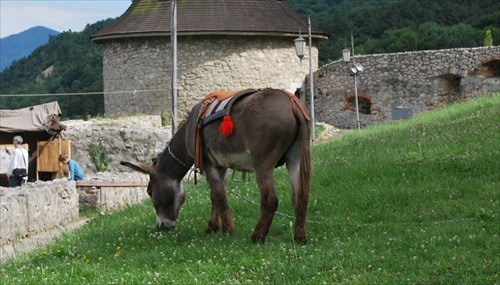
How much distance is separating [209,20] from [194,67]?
70.0 inches

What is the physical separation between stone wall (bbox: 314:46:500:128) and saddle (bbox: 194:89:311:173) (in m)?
22.0

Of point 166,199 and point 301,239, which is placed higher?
point 166,199

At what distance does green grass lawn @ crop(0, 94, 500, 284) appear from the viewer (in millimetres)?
7012

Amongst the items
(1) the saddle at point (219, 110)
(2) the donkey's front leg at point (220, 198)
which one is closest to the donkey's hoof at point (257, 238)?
(2) the donkey's front leg at point (220, 198)

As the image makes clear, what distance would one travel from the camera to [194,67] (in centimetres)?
2939

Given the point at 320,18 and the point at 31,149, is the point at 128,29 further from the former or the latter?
the point at 320,18

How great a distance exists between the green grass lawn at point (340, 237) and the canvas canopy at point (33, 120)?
993 centimetres

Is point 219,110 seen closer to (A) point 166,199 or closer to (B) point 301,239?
(A) point 166,199

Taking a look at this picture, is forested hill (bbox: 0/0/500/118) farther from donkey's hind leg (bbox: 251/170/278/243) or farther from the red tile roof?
donkey's hind leg (bbox: 251/170/278/243)

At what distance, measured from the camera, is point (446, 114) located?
19984 millimetres

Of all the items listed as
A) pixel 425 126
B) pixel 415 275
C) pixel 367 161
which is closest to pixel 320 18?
pixel 425 126

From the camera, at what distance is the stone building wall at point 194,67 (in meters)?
29.4

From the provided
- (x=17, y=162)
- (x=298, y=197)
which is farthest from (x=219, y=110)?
(x=17, y=162)

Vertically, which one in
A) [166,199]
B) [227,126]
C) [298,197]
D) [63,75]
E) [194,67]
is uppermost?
[63,75]
